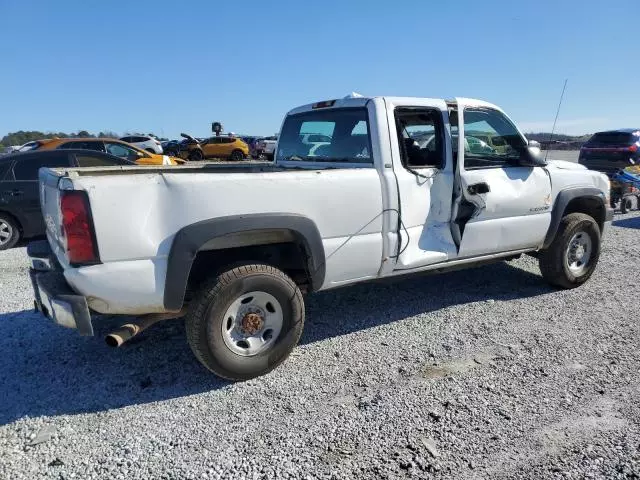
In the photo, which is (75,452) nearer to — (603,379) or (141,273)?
(141,273)

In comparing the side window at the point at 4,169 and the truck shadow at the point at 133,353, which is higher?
the side window at the point at 4,169

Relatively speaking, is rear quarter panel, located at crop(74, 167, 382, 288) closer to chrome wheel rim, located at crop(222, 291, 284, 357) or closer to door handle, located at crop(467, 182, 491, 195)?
chrome wheel rim, located at crop(222, 291, 284, 357)

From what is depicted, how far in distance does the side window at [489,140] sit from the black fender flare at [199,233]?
197 centimetres

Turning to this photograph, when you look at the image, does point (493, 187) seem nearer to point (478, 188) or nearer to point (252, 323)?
point (478, 188)

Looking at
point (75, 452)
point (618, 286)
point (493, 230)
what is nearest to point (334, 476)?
point (75, 452)

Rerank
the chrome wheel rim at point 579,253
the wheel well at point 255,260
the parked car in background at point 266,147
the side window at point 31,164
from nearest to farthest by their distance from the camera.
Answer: the wheel well at point 255,260
the chrome wheel rim at point 579,253
the side window at point 31,164
the parked car in background at point 266,147

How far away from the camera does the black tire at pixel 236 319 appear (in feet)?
10.0

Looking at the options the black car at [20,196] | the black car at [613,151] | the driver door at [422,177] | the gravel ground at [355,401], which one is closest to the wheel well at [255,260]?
the gravel ground at [355,401]

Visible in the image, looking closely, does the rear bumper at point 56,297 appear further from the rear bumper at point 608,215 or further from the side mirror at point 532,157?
the rear bumper at point 608,215

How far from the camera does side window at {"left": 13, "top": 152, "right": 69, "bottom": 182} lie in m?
7.35

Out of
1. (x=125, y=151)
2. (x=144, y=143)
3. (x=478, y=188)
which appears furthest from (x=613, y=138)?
(x=144, y=143)

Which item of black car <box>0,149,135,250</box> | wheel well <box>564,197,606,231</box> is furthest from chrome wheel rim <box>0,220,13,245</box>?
wheel well <box>564,197,606,231</box>

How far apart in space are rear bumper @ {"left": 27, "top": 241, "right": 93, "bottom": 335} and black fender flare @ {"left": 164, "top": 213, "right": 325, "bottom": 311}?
1.57 feet

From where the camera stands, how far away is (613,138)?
13.9 meters
